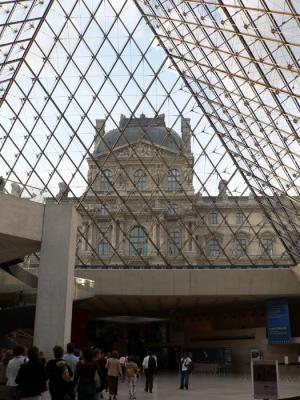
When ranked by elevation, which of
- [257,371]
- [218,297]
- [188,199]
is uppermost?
[188,199]

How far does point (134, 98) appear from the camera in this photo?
29578 mm

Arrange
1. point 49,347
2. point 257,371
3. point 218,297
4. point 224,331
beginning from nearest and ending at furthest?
point 257,371
point 49,347
point 218,297
point 224,331

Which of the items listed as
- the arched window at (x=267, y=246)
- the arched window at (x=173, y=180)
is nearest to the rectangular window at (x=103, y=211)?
the arched window at (x=173, y=180)

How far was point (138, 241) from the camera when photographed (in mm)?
28672

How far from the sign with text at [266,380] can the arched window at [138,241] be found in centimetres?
1976

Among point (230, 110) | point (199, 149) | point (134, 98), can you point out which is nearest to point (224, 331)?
point (199, 149)

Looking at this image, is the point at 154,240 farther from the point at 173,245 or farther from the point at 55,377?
the point at 55,377

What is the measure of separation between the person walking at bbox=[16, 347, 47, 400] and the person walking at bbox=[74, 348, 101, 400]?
52 cm

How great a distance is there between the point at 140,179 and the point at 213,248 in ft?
19.2

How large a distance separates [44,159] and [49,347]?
1760 centimetres

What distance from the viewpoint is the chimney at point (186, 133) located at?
98.0ft

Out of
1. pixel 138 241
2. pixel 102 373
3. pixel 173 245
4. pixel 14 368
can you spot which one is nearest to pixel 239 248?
pixel 173 245

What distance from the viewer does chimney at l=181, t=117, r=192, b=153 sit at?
98.0 feet

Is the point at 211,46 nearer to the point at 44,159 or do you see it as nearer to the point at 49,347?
the point at 44,159
